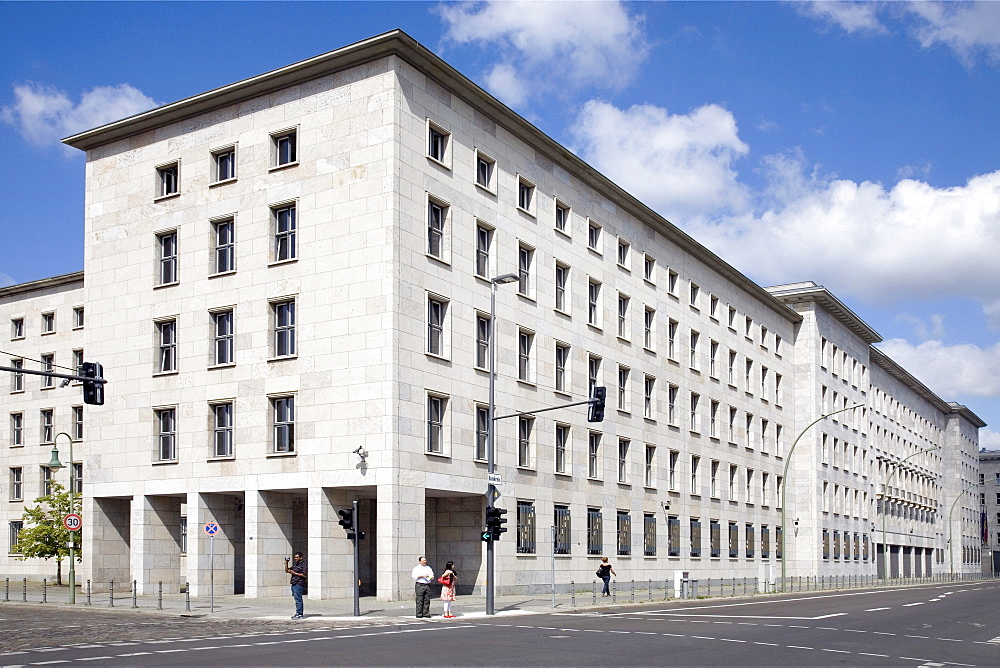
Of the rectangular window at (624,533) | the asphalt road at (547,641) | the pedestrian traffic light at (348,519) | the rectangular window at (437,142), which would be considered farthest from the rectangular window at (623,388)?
the pedestrian traffic light at (348,519)

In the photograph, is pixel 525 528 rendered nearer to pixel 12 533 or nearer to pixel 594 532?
pixel 594 532

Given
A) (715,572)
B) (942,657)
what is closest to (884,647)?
(942,657)

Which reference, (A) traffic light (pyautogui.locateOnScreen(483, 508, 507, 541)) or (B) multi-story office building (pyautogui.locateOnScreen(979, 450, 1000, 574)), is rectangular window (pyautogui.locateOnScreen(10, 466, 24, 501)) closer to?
(A) traffic light (pyautogui.locateOnScreen(483, 508, 507, 541))

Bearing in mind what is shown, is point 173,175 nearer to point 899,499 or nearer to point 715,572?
point 715,572

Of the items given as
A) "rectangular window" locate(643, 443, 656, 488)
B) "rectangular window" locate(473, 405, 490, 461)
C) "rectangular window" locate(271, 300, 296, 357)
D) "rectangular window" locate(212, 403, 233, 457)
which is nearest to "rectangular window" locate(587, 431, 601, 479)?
"rectangular window" locate(643, 443, 656, 488)

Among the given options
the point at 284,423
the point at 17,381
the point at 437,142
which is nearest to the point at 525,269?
the point at 437,142

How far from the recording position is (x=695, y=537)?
2320 inches

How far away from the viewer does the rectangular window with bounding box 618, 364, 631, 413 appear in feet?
171

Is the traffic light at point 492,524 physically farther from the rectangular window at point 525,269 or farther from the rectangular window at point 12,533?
the rectangular window at point 12,533

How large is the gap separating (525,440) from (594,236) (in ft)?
39.8

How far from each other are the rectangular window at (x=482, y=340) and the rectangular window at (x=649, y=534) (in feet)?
51.6

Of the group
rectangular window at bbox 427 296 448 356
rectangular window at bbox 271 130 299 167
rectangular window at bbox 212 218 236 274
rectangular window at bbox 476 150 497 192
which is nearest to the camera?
rectangular window at bbox 427 296 448 356

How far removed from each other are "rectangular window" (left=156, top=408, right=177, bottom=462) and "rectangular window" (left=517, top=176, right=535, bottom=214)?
16.3 metres

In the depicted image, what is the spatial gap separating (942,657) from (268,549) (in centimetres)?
2494
